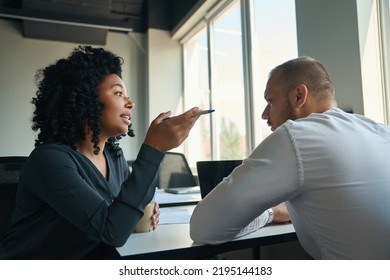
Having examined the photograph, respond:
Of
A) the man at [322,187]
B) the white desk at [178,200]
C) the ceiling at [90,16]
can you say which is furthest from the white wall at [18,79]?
the man at [322,187]

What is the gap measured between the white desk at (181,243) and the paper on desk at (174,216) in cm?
9

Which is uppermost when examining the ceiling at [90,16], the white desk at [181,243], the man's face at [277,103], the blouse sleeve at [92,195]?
the ceiling at [90,16]

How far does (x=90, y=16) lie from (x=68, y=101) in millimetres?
2886

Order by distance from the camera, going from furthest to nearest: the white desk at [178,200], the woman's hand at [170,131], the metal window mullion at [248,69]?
1. the metal window mullion at [248,69]
2. the white desk at [178,200]
3. the woman's hand at [170,131]

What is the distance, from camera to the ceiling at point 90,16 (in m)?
3.20

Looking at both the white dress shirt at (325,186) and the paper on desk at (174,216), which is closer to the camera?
the white dress shirt at (325,186)

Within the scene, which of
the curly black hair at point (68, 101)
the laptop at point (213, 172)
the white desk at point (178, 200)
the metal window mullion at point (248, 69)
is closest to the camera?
the curly black hair at point (68, 101)

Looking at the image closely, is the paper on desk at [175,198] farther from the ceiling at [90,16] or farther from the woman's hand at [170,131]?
the ceiling at [90,16]

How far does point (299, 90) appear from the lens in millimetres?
822

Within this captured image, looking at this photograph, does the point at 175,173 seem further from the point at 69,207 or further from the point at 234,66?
the point at 69,207

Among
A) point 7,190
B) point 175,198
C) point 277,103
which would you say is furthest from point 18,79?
point 277,103

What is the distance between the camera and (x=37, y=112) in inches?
37.5

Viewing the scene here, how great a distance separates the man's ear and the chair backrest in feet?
4.94
